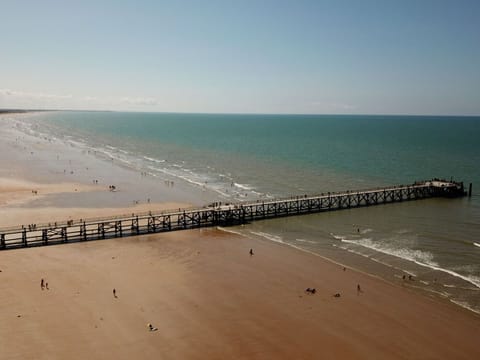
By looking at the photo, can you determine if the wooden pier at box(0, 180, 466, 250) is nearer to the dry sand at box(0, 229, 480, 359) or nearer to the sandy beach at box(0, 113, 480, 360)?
the sandy beach at box(0, 113, 480, 360)

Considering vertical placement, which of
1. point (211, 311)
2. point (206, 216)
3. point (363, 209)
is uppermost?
point (206, 216)

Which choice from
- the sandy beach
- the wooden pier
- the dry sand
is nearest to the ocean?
the wooden pier

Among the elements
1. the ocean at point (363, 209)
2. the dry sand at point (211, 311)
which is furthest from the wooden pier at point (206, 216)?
the dry sand at point (211, 311)

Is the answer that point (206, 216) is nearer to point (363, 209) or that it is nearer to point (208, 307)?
point (208, 307)

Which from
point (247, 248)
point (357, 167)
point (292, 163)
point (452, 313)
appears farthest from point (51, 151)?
point (452, 313)

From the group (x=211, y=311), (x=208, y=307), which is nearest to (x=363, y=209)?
(x=208, y=307)
